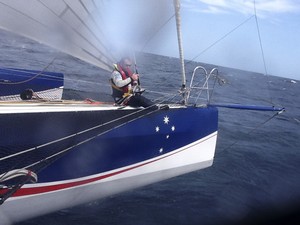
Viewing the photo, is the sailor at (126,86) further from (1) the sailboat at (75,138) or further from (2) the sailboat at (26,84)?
(2) the sailboat at (26,84)

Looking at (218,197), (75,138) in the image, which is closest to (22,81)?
(75,138)

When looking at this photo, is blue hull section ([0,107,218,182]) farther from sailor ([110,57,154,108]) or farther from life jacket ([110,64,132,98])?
life jacket ([110,64,132,98])

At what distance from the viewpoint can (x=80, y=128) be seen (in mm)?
4895

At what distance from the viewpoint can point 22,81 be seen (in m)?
7.07

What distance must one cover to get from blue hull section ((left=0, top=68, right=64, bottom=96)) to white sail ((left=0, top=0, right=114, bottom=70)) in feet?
4.83

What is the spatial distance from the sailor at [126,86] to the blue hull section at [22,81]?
5.74ft

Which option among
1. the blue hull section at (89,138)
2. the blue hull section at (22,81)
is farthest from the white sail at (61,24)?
the blue hull section at (22,81)

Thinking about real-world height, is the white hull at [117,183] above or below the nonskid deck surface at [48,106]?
below

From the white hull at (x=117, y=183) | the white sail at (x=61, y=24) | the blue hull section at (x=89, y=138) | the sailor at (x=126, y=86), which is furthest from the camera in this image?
the sailor at (x=126, y=86)

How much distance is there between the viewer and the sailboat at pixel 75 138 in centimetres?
435

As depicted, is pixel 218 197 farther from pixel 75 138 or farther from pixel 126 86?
pixel 75 138

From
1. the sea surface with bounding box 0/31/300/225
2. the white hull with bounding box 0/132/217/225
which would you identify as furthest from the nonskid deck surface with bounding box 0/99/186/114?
the sea surface with bounding box 0/31/300/225

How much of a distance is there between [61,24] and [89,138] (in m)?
1.89

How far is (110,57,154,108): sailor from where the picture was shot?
19.1 feet
